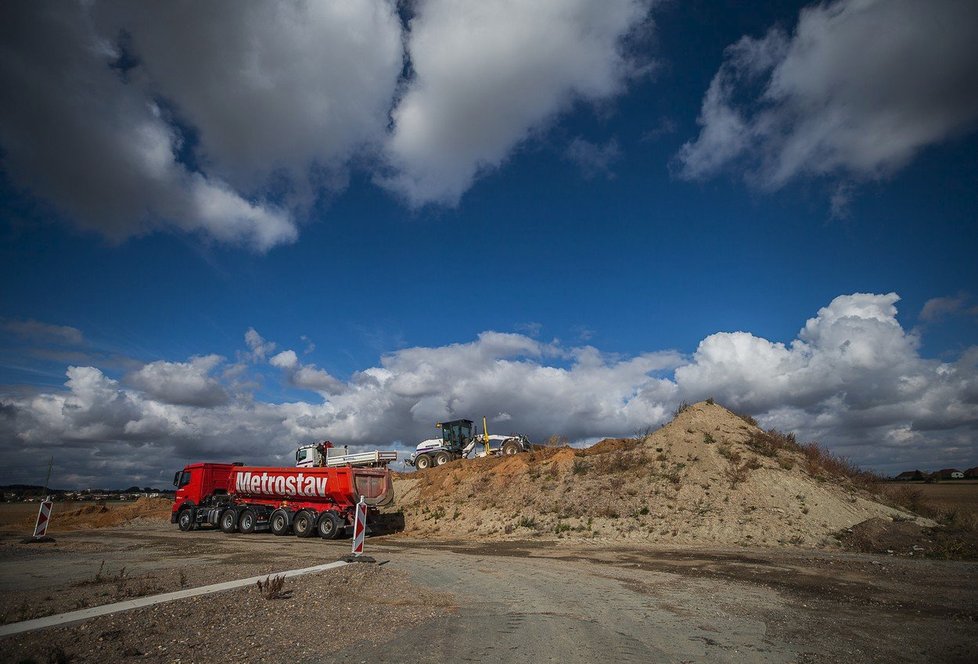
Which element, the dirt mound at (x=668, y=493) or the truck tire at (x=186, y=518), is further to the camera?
the truck tire at (x=186, y=518)

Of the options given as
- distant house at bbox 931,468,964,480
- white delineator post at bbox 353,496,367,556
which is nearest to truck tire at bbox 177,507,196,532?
white delineator post at bbox 353,496,367,556

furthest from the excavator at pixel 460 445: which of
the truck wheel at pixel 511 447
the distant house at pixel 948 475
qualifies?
the distant house at pixel 948 475

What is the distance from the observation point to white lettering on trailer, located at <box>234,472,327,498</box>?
2378 centimetres

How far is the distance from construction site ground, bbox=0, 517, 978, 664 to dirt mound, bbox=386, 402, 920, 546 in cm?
477

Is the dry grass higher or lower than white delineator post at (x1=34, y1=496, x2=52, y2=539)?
lower

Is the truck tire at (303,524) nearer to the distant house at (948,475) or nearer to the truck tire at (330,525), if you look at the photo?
the truck tire at (330,525)

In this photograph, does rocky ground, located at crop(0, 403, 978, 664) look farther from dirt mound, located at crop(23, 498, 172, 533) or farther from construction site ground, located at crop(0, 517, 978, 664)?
dirt mound, located at crop(23, 498, 172, 533)

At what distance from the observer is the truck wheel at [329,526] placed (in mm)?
23031

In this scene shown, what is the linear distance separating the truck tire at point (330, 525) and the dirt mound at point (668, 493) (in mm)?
5410

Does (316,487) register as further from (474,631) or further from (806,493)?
(806,493)

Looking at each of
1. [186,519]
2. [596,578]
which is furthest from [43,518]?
[596,578]

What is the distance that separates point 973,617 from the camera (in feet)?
29.2

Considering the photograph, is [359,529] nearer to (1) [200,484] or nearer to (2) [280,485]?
(2) [280,485]

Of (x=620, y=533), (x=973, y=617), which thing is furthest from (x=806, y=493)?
(x=973, y=617)
